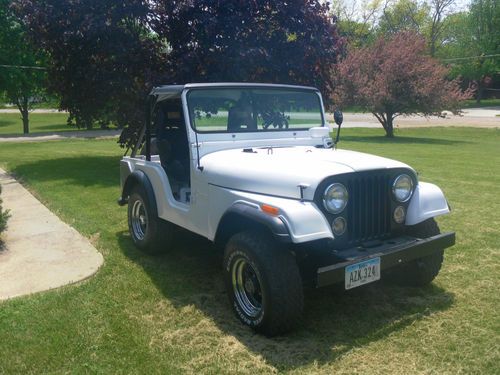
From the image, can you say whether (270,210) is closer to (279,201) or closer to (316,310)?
(279,201)

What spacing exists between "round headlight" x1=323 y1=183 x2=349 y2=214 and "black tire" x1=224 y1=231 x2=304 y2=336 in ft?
1.47

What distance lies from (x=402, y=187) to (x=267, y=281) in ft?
4.48

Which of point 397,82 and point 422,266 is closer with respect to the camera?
point 422,266

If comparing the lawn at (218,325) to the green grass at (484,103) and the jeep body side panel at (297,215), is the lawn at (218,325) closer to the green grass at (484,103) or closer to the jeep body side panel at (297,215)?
the jeep body side panel at (297,215)

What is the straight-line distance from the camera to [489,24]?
180ft

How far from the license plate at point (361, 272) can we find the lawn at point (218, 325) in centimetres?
43

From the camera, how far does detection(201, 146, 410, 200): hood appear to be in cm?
357

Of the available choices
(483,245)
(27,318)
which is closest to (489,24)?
(483,245)

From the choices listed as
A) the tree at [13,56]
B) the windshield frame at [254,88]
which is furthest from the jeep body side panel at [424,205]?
the tree at [13,56]

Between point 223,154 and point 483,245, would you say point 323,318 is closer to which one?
point 223,154

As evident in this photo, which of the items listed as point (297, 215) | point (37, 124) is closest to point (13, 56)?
point (297, 215)

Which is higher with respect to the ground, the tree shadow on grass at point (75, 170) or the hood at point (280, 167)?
the hood at point (280, 167)

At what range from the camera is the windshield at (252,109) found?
4.67 metres

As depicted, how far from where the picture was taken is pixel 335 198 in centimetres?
354
